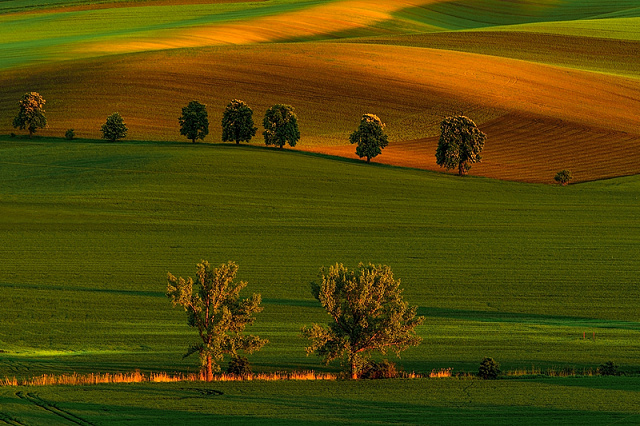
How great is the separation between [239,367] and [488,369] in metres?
8.60

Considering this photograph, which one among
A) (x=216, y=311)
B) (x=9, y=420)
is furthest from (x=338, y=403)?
(x=9, y=420)

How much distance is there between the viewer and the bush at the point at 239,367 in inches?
1312

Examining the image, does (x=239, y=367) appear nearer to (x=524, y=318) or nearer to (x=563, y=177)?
(x=524, y=318)

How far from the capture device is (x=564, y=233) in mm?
60219

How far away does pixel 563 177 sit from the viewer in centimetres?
7625

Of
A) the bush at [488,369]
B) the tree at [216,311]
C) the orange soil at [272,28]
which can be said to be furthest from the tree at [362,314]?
the orange soil at [272,28]

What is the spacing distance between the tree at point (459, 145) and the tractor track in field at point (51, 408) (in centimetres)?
5440

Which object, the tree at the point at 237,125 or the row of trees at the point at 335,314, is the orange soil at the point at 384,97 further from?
the row of trees at the point at 335,314

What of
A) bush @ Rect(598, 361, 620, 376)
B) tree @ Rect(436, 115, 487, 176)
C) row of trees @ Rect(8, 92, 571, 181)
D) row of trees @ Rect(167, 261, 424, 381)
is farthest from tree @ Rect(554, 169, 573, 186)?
bush @ Rect(598, 361, 620, 376)

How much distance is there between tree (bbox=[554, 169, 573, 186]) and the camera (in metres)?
76.2

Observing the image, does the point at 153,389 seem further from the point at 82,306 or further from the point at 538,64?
the point at 538,64

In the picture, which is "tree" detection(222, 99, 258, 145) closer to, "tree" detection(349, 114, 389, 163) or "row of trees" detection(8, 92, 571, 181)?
"row of trees" detection(8, 92, 571, 181)

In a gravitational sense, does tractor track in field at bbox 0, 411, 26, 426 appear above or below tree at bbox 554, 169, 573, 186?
below

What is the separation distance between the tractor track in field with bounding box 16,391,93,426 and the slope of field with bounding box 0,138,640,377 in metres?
3.41
